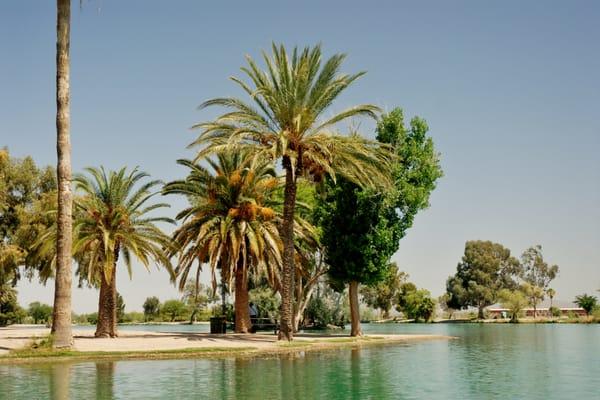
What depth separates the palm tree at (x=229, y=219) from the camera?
3800 cm

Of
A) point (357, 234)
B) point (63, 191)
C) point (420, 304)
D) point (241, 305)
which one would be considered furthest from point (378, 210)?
point (420, 304)

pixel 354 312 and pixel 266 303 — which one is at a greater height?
pixel 266 303

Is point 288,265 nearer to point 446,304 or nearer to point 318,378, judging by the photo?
point 318,378

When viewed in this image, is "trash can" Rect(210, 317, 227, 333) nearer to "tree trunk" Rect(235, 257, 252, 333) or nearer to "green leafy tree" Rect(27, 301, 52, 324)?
"tree trunk" Rect(235, 257, 252, 333)

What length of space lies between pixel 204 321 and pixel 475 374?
84.7m

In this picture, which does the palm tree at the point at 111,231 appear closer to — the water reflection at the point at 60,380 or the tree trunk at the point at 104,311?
the tree trunk at the point at 104,311

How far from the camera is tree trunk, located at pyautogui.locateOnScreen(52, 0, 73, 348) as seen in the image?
25584 mm

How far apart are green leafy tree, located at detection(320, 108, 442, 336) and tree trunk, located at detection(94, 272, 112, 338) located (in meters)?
12.6

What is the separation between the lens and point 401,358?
25.5m

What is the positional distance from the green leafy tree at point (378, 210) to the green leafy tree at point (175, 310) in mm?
73492

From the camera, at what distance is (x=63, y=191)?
86.2ft

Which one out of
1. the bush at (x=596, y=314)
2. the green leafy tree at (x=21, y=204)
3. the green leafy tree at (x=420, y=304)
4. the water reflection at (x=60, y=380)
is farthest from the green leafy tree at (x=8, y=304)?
the bush at (x=596, y=314)

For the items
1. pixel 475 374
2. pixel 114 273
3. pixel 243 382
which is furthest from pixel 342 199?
pixel 243 382

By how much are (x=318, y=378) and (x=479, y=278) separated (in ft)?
401
